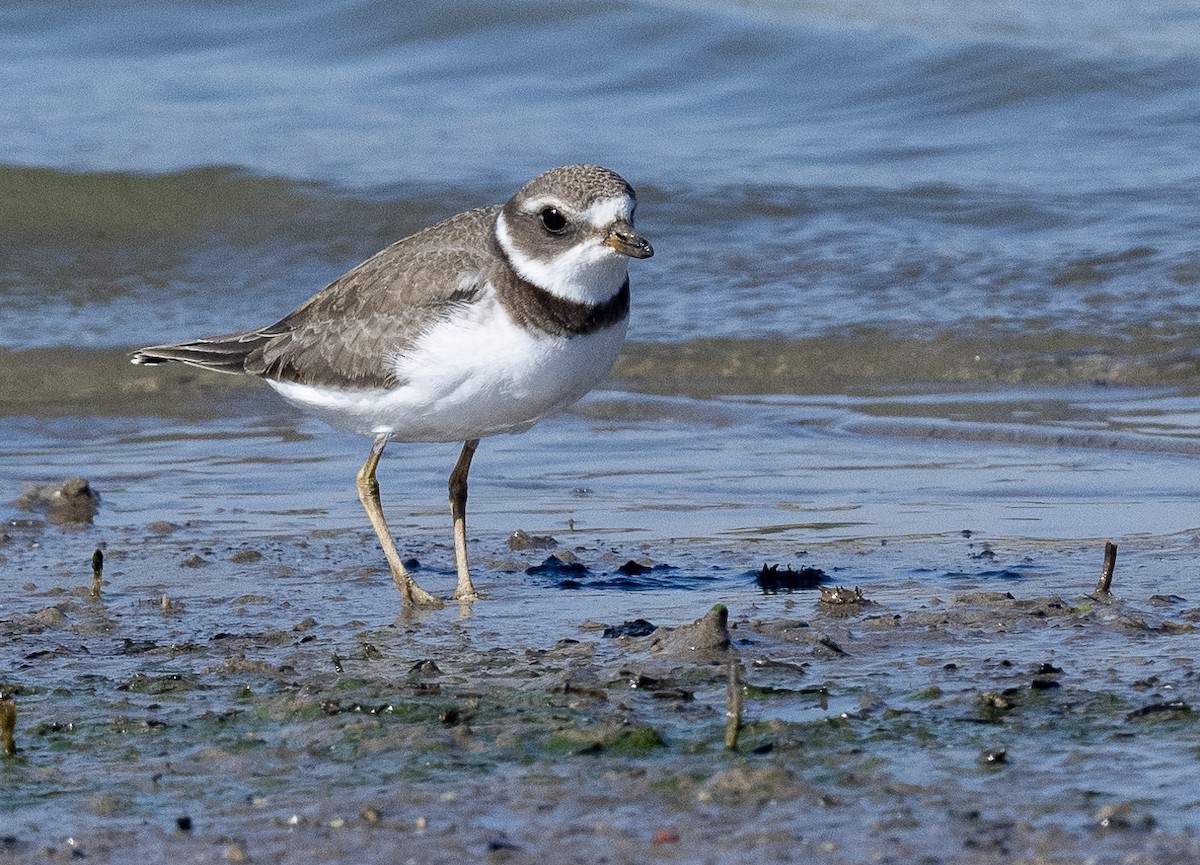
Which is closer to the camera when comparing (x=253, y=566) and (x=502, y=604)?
(x=502, y=604)

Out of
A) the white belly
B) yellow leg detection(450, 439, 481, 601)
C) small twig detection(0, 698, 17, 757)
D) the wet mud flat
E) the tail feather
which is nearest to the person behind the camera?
the wet mud flat

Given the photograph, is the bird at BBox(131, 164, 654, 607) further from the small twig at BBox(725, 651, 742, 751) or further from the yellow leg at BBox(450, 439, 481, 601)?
the small twig at BBox(725, 651, 742, 751)

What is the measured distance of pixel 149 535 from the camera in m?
5.91

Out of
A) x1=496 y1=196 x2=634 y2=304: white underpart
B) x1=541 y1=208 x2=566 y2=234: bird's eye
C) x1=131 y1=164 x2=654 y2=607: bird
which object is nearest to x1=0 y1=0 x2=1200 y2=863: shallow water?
x1=131 y1=164 x2=654 y2=607: bird

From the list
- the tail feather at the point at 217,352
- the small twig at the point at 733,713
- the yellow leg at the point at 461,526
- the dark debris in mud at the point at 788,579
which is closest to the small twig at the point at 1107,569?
the dark debris in mud at the point at 788,579

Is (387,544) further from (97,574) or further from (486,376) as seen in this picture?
(97,574)

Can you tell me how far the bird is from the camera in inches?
196

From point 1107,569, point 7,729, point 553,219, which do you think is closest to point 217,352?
point 553,219

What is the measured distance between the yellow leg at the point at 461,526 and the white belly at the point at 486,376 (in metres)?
0.27

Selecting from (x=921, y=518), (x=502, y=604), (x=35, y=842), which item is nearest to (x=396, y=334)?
(x=502, y=604)

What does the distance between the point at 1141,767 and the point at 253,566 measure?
298 centimetres

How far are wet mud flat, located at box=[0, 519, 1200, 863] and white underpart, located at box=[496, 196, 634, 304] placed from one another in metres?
0.87

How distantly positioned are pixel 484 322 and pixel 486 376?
154mm

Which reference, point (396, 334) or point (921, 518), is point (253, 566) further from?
point (921, 518)
